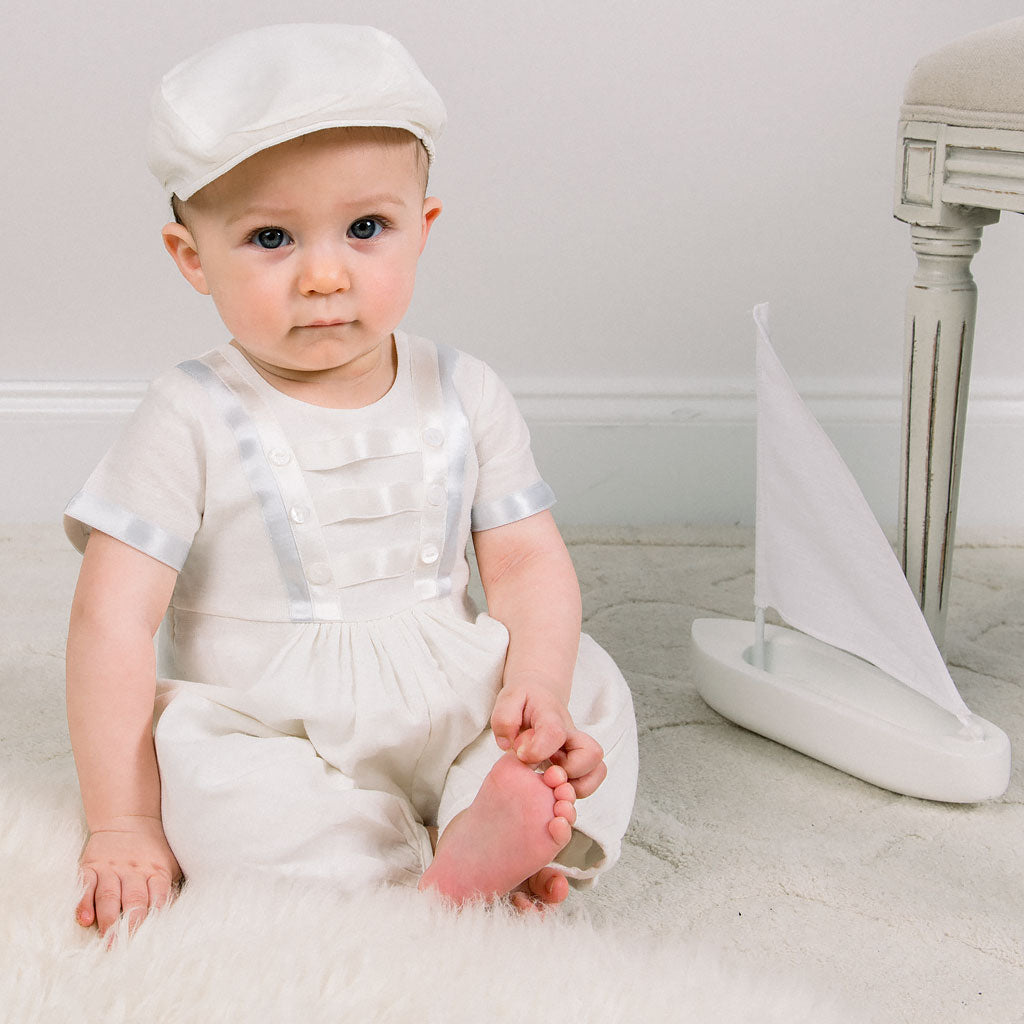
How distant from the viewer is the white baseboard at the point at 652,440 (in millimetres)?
1475

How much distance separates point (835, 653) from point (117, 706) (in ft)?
1.83

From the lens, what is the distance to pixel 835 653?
102 centimetres

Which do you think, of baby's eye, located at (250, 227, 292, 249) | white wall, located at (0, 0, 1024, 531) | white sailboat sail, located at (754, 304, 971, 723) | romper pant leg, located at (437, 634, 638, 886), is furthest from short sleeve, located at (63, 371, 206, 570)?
white wall, located at (0, 0, 1024, 531)

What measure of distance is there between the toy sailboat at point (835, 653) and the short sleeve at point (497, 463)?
209 mm

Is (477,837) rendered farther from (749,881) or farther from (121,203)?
(121,203)

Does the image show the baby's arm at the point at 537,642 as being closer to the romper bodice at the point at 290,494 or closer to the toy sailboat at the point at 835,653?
the romper bodice at the point at 290,494

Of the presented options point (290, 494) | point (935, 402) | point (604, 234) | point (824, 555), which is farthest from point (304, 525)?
point (604, 234)

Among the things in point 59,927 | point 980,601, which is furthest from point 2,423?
point 980,601

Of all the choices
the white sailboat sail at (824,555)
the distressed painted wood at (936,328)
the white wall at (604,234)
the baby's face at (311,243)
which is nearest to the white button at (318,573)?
the baby's face at (311,243)

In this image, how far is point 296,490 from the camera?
30.6 inches

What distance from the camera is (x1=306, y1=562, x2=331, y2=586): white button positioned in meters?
0.78

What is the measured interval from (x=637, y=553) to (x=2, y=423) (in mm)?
738

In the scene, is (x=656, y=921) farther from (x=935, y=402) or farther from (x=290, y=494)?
(x=935, y=402)

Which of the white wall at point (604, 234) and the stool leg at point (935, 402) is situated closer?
the stool leg at point (935, 402)
